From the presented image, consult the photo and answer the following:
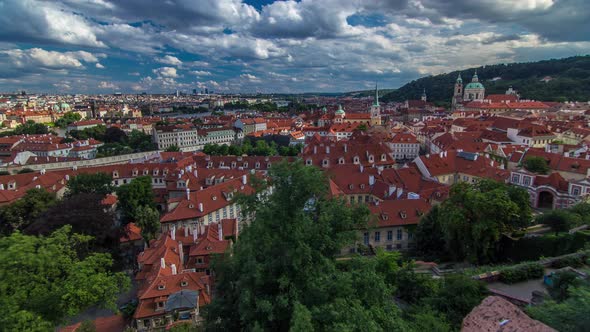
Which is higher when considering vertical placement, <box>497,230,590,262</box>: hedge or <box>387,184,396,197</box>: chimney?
<box>387,184,396,197</box>: chimney

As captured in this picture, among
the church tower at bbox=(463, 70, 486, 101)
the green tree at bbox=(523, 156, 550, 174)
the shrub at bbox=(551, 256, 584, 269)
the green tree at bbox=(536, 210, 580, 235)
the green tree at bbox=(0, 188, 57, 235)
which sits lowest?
the green tree at bbox=(0, 188, 57, 235)

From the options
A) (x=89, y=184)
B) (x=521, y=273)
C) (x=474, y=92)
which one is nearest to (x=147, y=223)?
(x=89, y=184)

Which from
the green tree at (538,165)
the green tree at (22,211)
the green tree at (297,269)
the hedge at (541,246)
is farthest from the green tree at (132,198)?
the green tree at (538,165)

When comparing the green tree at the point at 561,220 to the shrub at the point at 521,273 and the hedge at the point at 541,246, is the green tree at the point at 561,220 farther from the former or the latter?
the shrub at the point at 521,273

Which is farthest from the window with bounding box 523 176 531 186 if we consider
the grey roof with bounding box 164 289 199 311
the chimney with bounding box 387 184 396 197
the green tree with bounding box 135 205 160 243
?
the green tree with bounding box 135 205 160 243

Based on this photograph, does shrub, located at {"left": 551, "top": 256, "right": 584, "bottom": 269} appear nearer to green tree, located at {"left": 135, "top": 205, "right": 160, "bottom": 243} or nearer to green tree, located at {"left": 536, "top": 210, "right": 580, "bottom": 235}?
green tree, located at {"left": 536, "top": 210, "right": 580, "bottom": 235}

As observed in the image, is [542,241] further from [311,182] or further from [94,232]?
[94,232]

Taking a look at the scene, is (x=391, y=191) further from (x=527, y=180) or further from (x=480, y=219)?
(x=527, y=180)
